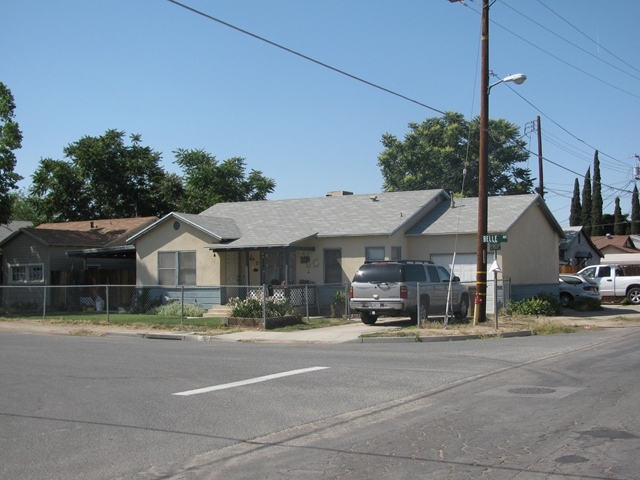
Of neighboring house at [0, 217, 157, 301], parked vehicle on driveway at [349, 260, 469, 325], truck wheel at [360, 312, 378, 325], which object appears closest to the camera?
parked vehicle on driveway at [349, 260, 469, 325]

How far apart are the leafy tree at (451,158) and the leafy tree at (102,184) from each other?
18.2 meters

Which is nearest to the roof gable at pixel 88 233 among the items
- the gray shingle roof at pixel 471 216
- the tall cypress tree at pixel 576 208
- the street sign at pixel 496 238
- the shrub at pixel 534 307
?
the gray shingle roof at pixel 471 216

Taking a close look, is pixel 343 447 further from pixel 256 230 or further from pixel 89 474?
pixel 256 230

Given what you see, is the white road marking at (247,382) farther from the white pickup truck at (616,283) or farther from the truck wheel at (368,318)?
the white pickup truck at (616,283)

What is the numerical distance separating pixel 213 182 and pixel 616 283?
2898 centimetres

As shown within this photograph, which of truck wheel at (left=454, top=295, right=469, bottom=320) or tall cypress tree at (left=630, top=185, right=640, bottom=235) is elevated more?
tall cypress tree at (left=630, top=185, right=640, bottom=235)

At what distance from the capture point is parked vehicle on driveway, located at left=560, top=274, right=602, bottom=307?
30.1 m

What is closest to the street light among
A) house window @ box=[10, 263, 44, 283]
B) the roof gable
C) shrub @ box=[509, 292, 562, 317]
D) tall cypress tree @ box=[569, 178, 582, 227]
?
shrub @ box=[509, 292, 562, 317]

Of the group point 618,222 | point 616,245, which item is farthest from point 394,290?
point 618,222

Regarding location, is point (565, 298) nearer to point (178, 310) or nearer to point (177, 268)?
point (178, 310)

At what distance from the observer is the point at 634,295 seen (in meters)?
32.0

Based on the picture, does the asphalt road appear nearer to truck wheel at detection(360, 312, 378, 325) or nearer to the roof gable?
truck wheel at detection(360, 312, 378, 325)

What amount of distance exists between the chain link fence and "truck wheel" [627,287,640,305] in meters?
14.2

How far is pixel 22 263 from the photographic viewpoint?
34406 millimetres
